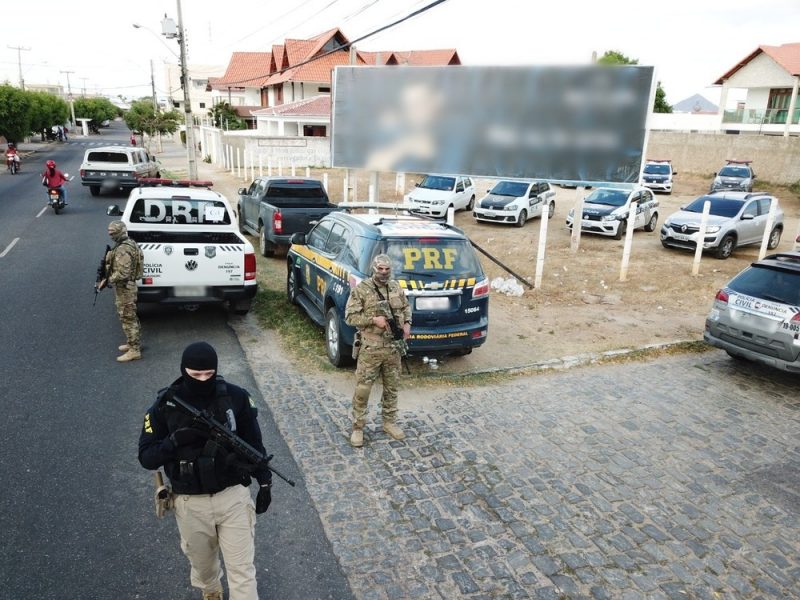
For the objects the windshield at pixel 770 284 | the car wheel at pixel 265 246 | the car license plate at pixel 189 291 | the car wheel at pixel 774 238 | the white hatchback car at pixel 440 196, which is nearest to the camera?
the windshield at pixel 770 284

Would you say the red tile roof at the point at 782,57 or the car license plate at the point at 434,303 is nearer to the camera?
the car license plate at the point at 434,303

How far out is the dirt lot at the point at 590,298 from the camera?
8867 millimetres

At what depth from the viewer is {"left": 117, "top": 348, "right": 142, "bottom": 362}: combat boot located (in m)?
7.36

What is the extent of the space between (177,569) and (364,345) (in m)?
2.45

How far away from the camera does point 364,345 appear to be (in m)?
5.59

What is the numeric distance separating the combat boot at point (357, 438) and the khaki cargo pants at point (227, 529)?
2340 mm

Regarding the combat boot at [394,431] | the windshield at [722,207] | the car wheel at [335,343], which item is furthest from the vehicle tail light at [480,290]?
the windshield at [722,207]

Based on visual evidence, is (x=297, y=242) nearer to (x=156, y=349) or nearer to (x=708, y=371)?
(x=156, y=349)

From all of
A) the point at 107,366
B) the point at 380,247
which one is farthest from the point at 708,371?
the point at 107,366

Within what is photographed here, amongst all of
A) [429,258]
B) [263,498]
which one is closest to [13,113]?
[429,258]

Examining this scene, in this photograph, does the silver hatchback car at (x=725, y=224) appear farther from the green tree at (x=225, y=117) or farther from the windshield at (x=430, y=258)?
the green tree at (x=225, y=117)

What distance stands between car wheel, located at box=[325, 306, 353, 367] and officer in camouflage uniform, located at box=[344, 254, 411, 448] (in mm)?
1590

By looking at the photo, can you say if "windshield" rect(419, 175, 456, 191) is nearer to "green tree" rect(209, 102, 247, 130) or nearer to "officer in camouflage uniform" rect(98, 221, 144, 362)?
"officer in camouflage uniform" rect(98, 221, 144, 362)

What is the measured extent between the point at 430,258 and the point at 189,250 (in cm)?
339
